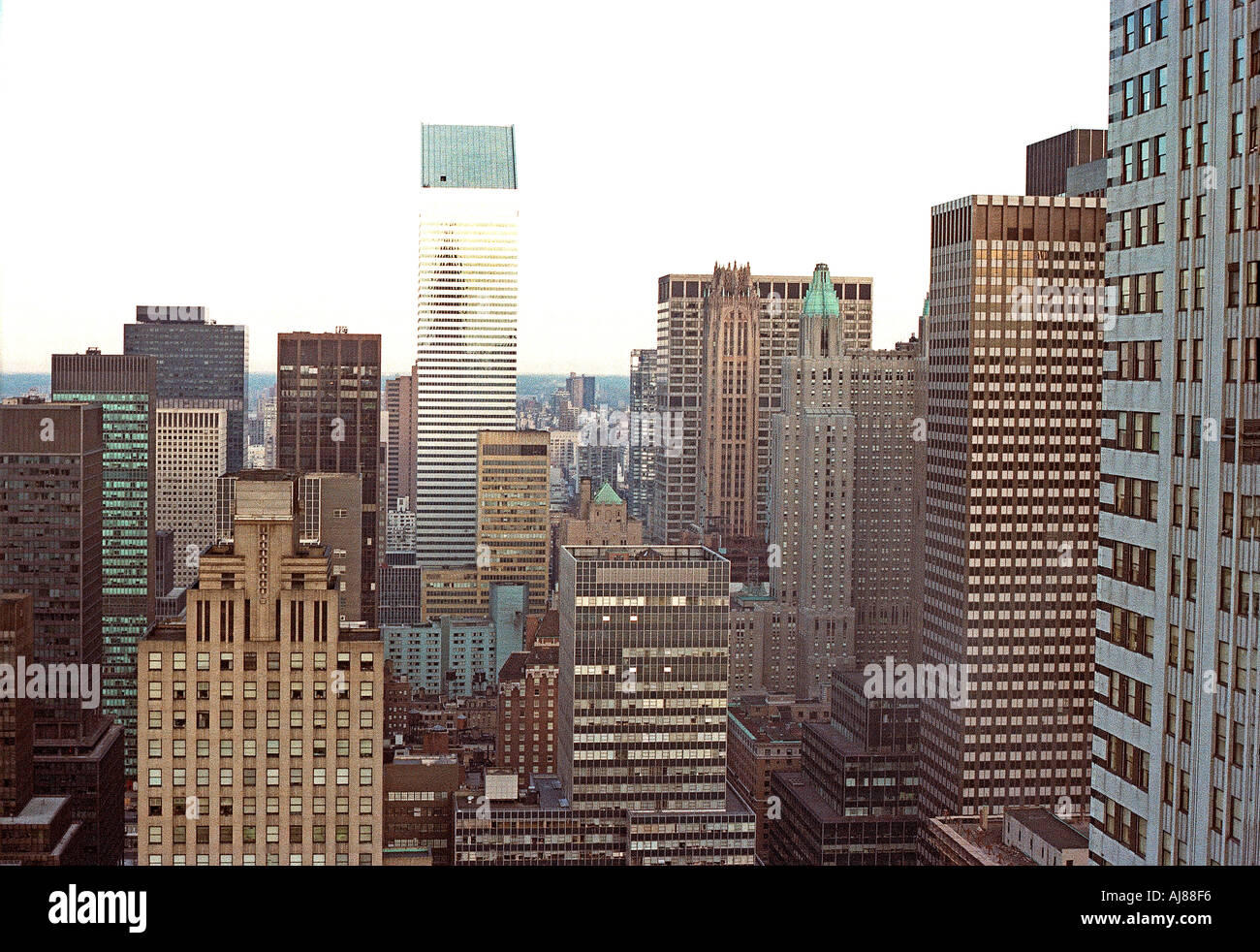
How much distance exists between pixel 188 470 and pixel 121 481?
2.47 m

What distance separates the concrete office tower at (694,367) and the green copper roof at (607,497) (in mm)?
849

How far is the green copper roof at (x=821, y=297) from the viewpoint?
116 ft

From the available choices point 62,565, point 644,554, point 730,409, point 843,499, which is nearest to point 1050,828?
point 644,554

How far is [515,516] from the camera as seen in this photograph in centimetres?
3847

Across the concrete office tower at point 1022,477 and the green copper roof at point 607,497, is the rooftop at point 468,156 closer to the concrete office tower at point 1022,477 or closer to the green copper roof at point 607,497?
the green copper roof at point 607,497

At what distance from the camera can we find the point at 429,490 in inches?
1510

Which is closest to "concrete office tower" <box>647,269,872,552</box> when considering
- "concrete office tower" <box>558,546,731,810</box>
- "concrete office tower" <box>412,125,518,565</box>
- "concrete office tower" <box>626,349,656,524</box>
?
"concrete office tower" <box>626,349,656,524</box>

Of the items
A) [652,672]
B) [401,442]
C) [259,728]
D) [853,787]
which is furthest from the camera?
[401,442]

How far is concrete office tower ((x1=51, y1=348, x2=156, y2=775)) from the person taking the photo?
23.5 meters

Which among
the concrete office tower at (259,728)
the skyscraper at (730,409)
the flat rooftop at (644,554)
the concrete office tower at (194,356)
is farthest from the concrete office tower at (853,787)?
the concrete office tower at (259,728)

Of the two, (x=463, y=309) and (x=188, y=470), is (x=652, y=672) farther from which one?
(x=463, y=309)

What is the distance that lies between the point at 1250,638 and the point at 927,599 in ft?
91.3

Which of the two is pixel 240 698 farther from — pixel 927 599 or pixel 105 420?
pixel 927 599
